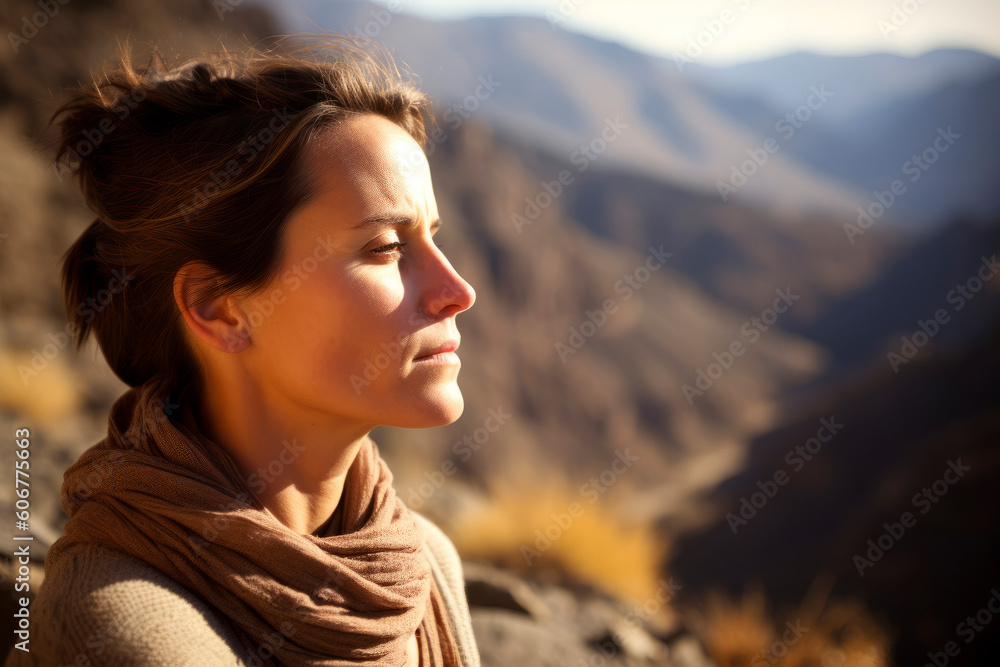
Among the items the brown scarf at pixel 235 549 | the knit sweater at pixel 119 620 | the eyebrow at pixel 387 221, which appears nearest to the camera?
the knit sweater at pixel 119 620

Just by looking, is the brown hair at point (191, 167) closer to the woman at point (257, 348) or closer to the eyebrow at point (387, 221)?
the woman at point (257, 348)

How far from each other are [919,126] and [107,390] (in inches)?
1572

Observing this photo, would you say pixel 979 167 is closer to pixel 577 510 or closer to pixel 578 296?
pixel 578 296

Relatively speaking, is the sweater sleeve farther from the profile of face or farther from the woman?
the profile of face

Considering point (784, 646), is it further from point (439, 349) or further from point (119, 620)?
point (119, 620)

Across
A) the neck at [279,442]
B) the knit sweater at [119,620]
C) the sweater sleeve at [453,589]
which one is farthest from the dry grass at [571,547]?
the knit sweater at [119,620]

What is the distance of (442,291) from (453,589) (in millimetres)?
752

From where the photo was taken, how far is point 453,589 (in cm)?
164

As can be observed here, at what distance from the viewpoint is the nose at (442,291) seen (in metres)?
1.33

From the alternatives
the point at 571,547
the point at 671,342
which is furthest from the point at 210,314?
the point at 671,342

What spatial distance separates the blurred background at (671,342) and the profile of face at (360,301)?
25.3 inches

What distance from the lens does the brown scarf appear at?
3.89 feet

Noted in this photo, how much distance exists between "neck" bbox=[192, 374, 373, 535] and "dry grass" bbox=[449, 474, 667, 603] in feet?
16.8

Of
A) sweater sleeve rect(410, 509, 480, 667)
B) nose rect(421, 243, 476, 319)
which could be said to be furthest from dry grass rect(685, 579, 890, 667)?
nose rect(421, 243, 476, 319)
